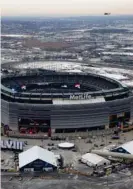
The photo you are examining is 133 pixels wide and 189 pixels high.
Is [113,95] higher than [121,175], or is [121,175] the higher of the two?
[113,95]

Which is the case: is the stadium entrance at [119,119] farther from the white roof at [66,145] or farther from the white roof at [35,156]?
the white roof at [35,156]

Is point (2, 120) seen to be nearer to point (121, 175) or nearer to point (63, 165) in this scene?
point (63, 165)

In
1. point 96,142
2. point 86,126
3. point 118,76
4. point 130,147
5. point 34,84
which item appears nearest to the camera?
point 130,147

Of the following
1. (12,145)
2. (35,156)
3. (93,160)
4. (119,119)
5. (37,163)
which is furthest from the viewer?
(119,119)

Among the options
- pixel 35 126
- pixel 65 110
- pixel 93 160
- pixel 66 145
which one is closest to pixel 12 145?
pixel 66 145

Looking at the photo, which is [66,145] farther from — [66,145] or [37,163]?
[37,163]

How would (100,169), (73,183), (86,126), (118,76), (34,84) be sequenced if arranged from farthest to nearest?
(118,76)
(34,84)
(86,126)
(100,169)
(73,183)

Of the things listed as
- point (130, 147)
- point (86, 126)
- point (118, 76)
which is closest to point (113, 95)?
point (86, 126)
